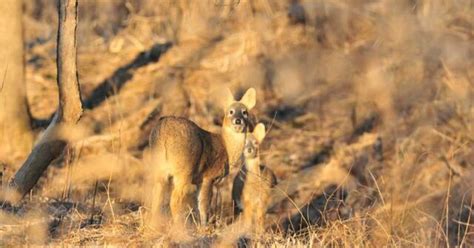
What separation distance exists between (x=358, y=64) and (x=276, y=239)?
38.6 ft

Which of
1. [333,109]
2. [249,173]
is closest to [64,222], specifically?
[249,173]

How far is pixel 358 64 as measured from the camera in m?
20.0

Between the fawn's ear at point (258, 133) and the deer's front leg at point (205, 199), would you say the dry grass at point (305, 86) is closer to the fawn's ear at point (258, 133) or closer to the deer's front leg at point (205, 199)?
the fawn's ear at point (258, 133)

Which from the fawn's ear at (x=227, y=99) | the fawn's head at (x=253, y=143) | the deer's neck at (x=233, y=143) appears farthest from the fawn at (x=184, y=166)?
the fawn's head at (x=253, y=143)

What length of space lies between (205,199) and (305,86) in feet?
33.9

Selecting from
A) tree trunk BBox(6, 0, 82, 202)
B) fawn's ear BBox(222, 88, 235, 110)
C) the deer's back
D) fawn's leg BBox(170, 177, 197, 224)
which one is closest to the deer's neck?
fawn's ear BBox(222, 88, 235, 110)

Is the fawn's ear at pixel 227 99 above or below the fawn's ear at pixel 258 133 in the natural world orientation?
above

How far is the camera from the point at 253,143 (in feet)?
40.3

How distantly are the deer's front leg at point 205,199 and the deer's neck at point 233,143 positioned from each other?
646 mm

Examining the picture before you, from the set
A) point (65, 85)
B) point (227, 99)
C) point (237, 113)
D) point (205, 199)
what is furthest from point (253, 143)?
point (65, 85)

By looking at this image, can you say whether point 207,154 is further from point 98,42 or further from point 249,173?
point 98,42

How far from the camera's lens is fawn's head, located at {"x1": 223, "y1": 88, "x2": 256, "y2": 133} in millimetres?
→ 11031

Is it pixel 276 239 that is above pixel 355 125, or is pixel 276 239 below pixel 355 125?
above

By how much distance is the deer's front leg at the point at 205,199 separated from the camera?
9766mm
